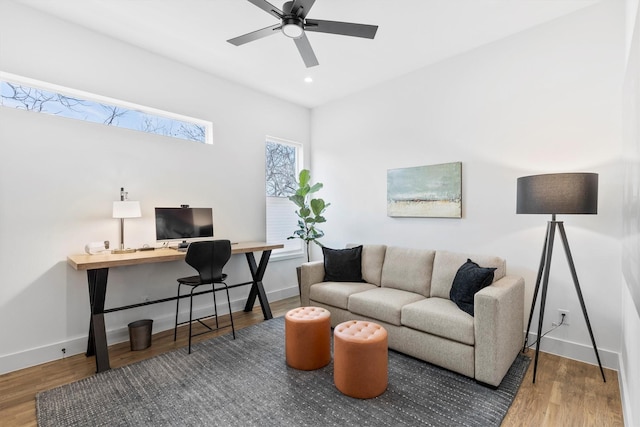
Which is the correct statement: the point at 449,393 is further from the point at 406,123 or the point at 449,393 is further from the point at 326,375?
the point at 406,123

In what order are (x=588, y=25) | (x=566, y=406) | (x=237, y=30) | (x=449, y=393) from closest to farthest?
(x=566, y=406) < (x=449, y=393) < (x=588, y=25) < (x=237, y=30)

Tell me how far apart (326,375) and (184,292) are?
2.10m

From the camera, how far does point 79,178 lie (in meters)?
2.87

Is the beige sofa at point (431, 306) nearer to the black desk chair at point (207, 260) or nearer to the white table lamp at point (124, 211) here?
the black desk chair at point (207, 260)

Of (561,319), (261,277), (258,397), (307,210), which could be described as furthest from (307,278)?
(561,319)

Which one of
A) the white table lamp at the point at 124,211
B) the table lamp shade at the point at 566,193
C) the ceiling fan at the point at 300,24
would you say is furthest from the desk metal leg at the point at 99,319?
the table lamp shade at the point at 566,193

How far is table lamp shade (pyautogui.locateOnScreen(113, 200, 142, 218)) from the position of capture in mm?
2861

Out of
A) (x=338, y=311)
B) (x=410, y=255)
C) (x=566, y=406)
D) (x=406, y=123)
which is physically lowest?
(x=566, y=406)

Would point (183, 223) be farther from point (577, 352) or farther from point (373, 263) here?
point (577, 352)

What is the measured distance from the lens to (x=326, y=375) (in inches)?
94.0

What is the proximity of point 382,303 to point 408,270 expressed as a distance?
622 millimetres

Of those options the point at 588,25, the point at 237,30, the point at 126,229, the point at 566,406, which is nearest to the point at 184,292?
the point at 126,229

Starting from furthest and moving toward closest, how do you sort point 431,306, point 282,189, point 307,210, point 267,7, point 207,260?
point 282,189
point 307,210
point 207,260
point 431,306
point 267,7

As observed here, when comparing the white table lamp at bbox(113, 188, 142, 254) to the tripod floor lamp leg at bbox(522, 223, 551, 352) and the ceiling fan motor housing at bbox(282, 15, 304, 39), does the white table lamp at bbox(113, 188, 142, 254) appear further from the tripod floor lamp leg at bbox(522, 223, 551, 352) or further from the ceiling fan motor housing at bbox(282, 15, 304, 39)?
the tripod floor lamp leg at bbox(522, 223, 551, 352)
